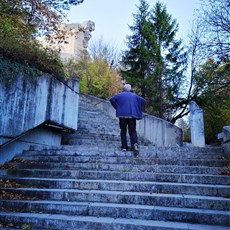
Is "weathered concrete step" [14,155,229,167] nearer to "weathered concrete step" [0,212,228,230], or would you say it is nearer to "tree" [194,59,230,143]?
"weathered concrete step" [0,212,228,230]

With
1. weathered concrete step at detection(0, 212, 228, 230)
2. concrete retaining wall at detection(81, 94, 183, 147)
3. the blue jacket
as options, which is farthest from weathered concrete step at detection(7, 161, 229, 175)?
concrete retaining wall at detection(81, 94, 183, 147)

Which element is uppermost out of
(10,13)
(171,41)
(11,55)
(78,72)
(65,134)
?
(171,41)

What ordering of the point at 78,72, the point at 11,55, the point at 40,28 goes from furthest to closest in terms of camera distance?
the point at 78,72, the point at 40,28, the point at 11,55

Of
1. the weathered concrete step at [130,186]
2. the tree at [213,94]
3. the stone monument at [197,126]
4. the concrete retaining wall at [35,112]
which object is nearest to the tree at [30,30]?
the concrete retaining wall at [35,112]

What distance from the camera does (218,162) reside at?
194 inches

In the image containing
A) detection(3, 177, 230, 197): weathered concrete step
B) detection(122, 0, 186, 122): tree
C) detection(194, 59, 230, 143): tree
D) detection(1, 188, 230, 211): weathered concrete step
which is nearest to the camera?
detection(1, 188, 230, 211): weathered concrete step

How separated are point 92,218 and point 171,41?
1725 centimetres

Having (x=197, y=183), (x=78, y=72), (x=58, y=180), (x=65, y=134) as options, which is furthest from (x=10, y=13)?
(x=78, y=72)

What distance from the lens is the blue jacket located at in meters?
6.00

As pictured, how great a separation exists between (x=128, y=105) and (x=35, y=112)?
2572mm

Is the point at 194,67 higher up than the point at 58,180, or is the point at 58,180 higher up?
the point at 194,67

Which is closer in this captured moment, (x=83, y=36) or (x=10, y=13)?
(x=10, y=13)

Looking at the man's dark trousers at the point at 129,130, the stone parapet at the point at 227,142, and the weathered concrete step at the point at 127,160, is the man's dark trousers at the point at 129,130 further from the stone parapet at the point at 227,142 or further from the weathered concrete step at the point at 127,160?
the stone parapet at the point at 227,142

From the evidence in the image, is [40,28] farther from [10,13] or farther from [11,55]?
[11,55]
